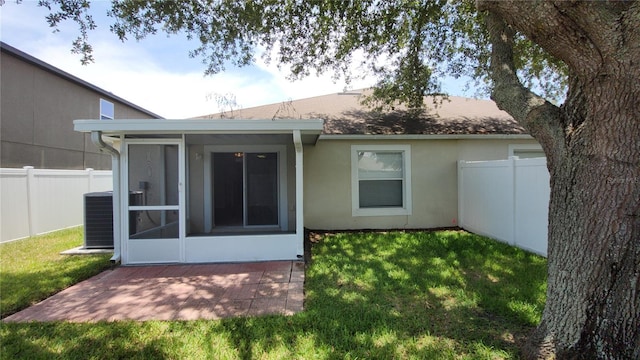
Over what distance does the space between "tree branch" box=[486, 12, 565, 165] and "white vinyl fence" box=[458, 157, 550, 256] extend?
2871 mm

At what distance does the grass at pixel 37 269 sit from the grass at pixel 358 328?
1.10m

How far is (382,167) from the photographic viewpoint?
879 centimetres

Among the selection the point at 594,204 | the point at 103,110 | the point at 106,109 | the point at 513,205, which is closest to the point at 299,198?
the point at 594,204

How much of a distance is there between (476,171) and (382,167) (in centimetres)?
240

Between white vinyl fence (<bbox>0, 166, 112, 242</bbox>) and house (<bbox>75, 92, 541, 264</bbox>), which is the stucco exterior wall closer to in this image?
house (<bbox>75, 92, 541, 264</bbox>)

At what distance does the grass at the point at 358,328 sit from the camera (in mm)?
2953

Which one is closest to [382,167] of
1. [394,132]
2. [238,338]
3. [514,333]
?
[394,132]

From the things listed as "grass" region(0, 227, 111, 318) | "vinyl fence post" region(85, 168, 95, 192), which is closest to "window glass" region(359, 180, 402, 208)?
"grass" region(0, 227, 111, 318)

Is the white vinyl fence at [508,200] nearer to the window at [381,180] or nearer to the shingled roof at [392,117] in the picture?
the shingled roof at [392,117]

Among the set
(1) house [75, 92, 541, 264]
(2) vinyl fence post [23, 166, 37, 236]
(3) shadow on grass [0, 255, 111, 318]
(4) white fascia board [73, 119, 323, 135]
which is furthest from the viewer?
(2) vinyl fence post [23, 166, 37, 236]

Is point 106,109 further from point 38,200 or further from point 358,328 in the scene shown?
point 358,328

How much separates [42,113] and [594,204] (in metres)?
14.8

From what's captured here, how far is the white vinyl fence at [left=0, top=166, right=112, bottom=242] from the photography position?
7.35 m

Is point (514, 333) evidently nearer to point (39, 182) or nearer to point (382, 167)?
point (382, 167)
